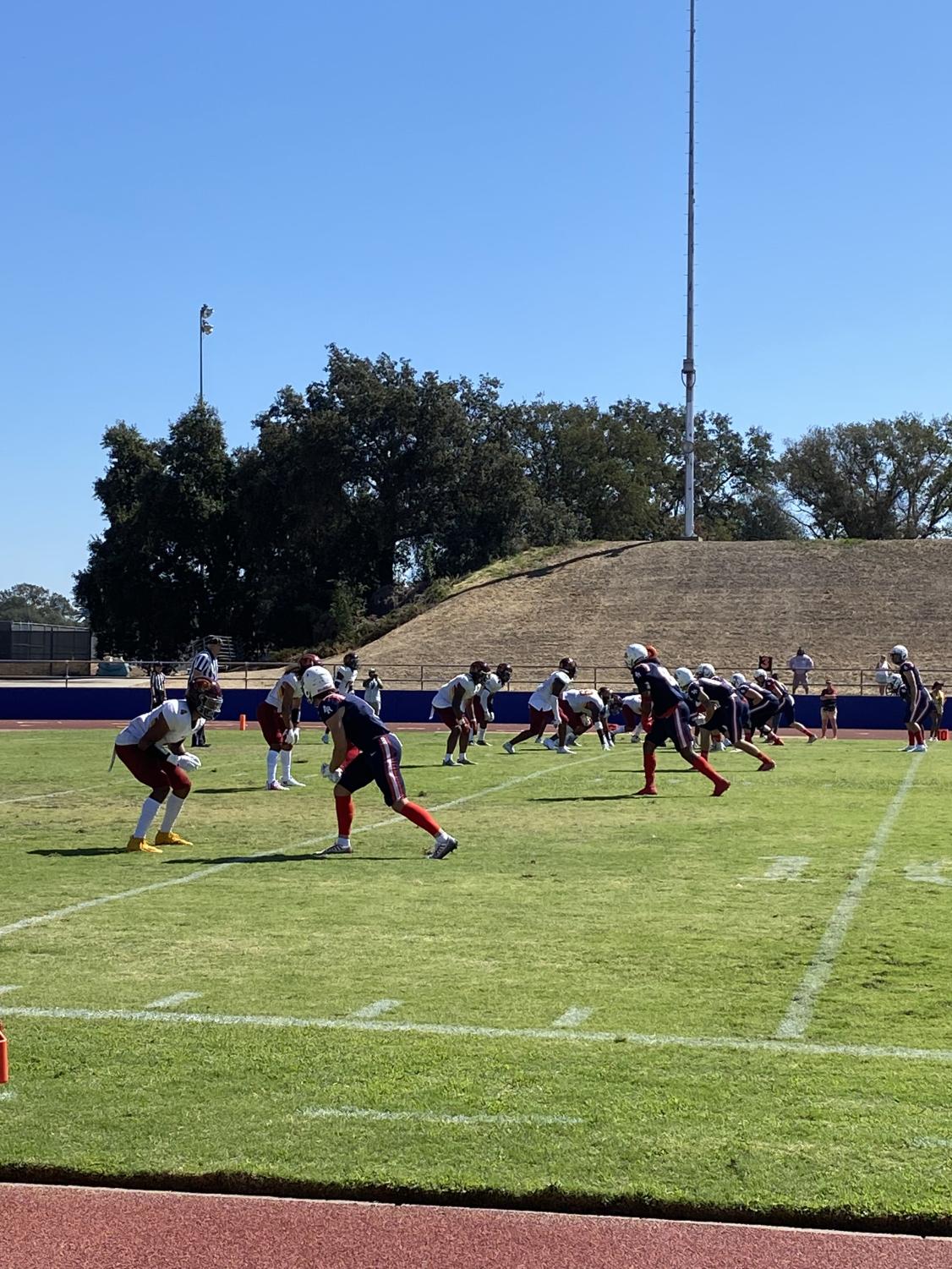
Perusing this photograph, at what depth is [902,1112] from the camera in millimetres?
5387

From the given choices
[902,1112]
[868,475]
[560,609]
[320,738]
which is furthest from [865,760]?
[868,475]

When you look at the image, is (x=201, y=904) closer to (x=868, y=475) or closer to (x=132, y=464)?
(x=132, y=464)

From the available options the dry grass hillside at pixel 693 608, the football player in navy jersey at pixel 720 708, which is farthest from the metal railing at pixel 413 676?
the football player in navy jersey at pixel 720 708

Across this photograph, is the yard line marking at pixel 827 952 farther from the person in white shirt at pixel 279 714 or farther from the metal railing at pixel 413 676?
the metal railing at pixel 413 676

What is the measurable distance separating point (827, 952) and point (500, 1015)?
2.35 meters

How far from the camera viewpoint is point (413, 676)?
53.0 m

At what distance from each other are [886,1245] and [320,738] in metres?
27.2

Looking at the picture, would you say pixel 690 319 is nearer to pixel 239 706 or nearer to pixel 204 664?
pixel 239 706

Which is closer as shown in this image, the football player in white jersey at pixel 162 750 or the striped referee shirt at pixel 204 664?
the football player in white jersey at pixel 162 750

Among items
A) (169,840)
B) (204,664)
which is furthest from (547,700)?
(169,840)

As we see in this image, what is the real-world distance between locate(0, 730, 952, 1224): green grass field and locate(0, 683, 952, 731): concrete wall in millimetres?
26012

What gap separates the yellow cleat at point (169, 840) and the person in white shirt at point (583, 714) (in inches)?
488

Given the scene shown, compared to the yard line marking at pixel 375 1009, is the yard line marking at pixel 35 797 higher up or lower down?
higher up

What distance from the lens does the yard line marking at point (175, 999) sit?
7047 millimetres
